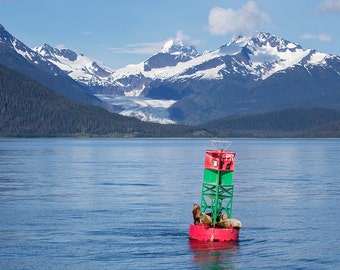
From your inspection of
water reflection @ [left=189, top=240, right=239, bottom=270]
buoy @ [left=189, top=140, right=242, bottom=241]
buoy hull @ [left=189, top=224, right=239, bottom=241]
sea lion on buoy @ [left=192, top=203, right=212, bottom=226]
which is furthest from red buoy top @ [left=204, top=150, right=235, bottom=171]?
water reflection @ [left=189, top=240, right=239, bottom=270]

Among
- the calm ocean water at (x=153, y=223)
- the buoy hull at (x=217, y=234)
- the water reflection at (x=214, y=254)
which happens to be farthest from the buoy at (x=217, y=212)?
the calm ocean water at (x=153, y=223)

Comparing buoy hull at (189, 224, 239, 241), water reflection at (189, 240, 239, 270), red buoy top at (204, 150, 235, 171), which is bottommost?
water reflection at (189, 240, 239, 270)

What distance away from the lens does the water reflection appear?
54.5m

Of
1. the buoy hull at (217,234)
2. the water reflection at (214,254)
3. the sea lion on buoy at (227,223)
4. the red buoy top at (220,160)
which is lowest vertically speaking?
the water reflection at (214,254)

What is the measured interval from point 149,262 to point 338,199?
41.0m

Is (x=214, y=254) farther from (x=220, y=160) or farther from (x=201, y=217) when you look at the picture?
(x=220, y=160)

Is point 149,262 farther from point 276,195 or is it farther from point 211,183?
point 276,195

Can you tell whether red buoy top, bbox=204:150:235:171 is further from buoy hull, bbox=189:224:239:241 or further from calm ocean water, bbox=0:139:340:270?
calm ocean water, bbox=0:139:340:270

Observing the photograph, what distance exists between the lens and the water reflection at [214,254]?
54469 mm

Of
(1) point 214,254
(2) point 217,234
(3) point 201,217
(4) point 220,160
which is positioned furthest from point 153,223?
(1) point 214,254

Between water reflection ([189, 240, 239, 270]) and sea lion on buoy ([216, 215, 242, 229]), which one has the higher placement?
sea lion on buoy ([216, 215, 242, 229])

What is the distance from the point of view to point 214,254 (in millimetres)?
57219

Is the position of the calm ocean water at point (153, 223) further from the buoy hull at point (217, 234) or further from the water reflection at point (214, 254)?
the buoy hull at point (217, 234)

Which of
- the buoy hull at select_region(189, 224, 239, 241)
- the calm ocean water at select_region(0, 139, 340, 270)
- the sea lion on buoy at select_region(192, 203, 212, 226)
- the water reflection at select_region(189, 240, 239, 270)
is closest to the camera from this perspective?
the water reflection at select_region(189, 240, 239, 270)
